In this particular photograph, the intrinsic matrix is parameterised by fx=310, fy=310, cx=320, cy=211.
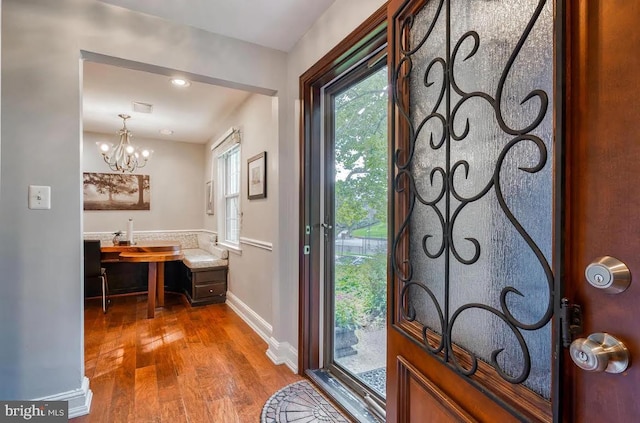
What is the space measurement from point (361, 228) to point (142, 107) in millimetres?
3126

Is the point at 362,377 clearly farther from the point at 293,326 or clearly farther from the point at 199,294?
the point at 199,294

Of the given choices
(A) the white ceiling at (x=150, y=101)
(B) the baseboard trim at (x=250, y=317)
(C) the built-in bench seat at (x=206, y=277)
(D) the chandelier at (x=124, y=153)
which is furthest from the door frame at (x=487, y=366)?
(D) the chandelier at (x=124, y=153)

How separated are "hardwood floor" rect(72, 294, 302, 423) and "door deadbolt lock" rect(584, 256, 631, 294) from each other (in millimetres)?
1776

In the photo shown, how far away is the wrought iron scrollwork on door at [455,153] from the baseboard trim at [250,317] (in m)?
2.05

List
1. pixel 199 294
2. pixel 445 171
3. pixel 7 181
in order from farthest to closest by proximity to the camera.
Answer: pixel 199 294, pixel 7 181, pixel 445 171

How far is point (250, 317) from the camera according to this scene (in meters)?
3.19

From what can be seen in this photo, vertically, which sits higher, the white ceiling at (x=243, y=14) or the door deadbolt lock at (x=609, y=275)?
the white ceiling at (x=243, y=14)

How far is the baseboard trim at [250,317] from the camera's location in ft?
9.25

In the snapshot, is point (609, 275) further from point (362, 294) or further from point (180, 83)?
point (180, 83)

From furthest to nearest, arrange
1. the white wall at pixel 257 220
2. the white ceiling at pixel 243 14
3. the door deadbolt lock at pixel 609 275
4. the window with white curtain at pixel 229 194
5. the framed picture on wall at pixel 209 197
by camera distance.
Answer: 1. the framed picture on wall at pixel 209 197
2. the window with white curtain at pixel 229 194
3. the white wall at pixel 257 220
4. the white ceiling at pixel 243 14
5. the door deadbolt lock at pixel 609 275

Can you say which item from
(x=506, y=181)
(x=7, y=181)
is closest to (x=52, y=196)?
(x=7, y=181)

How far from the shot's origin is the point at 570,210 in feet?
1.94

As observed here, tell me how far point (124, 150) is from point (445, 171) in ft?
14.4

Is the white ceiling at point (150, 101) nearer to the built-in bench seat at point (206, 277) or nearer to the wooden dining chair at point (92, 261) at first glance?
the wooden dining chair at point (92, 261)
